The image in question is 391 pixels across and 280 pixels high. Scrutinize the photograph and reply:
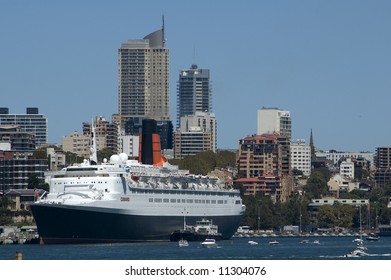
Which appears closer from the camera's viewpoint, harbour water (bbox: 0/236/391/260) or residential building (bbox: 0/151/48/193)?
harbour water (bbox: 0/236/391/260)

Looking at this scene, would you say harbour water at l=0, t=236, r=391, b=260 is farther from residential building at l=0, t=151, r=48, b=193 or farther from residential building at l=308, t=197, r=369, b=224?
residential building at l=308, t=197, r=369, b=224

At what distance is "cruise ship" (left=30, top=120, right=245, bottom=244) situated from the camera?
96062 mm

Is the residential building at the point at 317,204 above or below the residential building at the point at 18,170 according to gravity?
below

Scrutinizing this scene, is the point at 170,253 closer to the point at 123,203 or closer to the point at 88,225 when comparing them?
the point at 88,225

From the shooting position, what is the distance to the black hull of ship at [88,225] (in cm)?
9544

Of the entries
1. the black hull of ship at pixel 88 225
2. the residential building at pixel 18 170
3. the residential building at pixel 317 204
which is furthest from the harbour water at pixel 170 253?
the residential building at pixel 317 204

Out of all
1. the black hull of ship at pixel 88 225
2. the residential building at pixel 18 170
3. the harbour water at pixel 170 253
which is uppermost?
the residential building at pixel 18 170

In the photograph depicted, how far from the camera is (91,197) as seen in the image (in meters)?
97.9

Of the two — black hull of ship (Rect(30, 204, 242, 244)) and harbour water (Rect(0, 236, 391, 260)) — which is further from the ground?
black hull of ship (Rect(30, 204, 242, 244))

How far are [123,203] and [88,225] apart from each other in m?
4.16

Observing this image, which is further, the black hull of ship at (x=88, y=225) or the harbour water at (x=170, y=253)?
the black hull of ship at (x=88, y=225)

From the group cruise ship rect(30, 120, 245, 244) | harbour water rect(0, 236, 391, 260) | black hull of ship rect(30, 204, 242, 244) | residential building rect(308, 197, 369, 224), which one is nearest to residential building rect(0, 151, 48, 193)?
residential building rect(308, 197, 369, 224)

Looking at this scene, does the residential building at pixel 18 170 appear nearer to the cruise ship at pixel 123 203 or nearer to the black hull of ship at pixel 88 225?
the cruise ship at pixel 123 203
